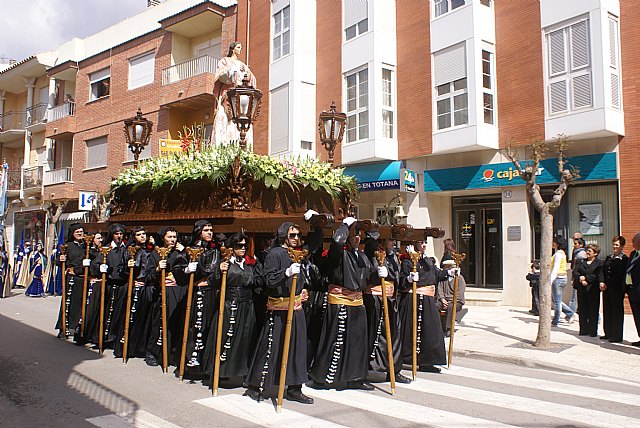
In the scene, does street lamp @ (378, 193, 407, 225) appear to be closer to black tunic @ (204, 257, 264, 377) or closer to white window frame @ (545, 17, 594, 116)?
white window frame @ (545, 17, 594, 116)

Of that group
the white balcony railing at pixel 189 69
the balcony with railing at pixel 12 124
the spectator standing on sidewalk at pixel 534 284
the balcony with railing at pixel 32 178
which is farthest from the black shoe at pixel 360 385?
the balcony with railing at pixel 12 124

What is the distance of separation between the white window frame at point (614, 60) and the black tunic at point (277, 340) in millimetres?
11021

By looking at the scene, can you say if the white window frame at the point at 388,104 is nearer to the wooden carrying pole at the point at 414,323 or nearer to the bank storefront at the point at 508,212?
the bank storefront at the point at 508,212

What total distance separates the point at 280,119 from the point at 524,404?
15.7 m

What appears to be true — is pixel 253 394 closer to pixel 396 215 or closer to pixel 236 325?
pixel 236 325

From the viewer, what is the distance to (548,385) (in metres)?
6.98

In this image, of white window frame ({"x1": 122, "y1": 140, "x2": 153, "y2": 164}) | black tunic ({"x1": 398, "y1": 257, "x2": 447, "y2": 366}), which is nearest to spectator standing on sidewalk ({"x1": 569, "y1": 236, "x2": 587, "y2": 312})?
black tunic ({"x1": 398, "y1": 257, "x2": 447, "y2": 366})

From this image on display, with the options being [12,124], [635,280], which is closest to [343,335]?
[635,280]

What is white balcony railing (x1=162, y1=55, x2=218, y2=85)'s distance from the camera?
22.3 meters

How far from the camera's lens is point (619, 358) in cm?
864

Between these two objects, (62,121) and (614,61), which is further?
(62,121)

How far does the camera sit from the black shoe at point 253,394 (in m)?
6.06

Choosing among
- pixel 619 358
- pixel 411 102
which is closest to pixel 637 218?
pixel 619 358

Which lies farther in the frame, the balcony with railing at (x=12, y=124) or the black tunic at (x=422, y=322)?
the balcony with railing at (x=12, y=124)
